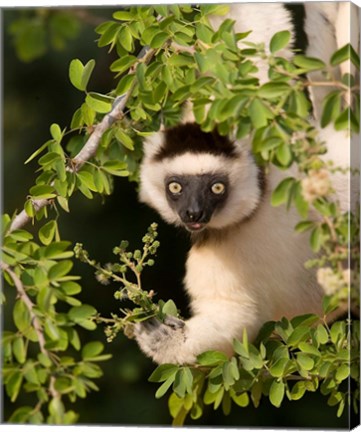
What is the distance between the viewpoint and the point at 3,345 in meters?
5.40

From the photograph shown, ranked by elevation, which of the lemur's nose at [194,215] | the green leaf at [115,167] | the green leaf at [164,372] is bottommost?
the green leaf at [164,372]

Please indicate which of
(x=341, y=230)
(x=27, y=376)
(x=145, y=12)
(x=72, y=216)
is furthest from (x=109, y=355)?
(x=145, y=12)

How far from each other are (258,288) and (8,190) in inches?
53.4

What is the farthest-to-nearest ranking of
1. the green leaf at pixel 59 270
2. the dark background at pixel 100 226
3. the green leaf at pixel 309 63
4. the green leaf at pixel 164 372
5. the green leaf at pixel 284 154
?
the dark background at pixel 100 226, the green leaf at pixel 164 372, the green leaf at pixel 59 270, the green leaf at pixel 309 63, the green leaf at pixel 284 154

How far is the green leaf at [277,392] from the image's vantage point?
5.26m

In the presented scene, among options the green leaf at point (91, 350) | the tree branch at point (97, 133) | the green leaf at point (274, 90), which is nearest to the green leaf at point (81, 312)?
the green leaf at point (91, 350)

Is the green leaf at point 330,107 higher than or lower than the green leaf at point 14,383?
higher

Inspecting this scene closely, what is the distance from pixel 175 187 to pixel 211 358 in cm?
82

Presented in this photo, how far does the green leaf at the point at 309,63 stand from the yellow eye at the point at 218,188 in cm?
79

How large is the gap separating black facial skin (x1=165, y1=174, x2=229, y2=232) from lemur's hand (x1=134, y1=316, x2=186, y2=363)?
0.48 meters

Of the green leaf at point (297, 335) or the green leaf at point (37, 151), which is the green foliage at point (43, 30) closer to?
the green leaf at point (37, 151)

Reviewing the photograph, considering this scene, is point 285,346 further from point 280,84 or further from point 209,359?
point 280,84

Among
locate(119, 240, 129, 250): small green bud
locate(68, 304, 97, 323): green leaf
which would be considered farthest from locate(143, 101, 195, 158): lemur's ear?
locate(68, 304, 97, 323): green leaf

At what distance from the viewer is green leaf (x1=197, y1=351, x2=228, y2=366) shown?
207 inches
